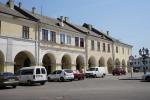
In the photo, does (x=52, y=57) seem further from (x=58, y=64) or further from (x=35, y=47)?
(x=35, y=47)

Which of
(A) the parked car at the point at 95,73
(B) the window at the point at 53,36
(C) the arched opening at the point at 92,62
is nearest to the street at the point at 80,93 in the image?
(B) the window at the point at 53,36

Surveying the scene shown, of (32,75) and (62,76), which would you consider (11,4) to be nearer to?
(62,76)

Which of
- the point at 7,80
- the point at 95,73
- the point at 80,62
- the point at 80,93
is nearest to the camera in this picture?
the point at 80,93

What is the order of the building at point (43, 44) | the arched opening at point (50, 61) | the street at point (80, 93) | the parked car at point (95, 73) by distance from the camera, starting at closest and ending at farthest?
the street at point (80, 93), the building at point (43, 44), the arched opening at point (50, 61), the parked car at point (95, 73)

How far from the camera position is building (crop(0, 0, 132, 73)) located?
38531 mm

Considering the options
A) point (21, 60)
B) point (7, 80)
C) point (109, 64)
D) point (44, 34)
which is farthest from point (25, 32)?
point (109, 64)

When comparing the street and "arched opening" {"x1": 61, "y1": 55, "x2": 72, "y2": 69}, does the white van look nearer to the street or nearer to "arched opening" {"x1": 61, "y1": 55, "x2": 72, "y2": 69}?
the street

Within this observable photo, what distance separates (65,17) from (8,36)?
78.0 ft

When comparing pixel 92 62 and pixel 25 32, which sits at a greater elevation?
pixel 25 32

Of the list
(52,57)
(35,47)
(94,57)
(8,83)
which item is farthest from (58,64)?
(8,83)

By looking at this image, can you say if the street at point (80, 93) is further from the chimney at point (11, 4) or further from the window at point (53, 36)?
the window at point (53, 36)

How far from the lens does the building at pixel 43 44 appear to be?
38.5 m

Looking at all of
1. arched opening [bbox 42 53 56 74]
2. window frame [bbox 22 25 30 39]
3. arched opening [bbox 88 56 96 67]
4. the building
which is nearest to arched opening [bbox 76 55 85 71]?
the building

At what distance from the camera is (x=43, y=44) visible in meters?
44.8
